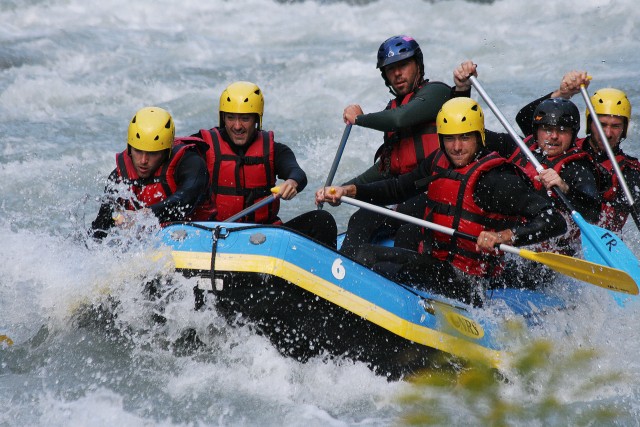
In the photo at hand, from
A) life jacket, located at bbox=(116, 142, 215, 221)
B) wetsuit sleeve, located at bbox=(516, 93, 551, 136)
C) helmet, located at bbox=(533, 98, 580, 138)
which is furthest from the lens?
wetsuit sleeve, located at bbox=(516, 93, 551, 136)

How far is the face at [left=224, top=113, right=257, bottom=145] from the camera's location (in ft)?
16.5

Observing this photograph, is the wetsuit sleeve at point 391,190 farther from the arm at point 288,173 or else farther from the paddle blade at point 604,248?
the paddle blade at point 604,248

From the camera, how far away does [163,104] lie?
1219cm

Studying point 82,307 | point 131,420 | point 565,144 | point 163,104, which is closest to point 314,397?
point 131,420

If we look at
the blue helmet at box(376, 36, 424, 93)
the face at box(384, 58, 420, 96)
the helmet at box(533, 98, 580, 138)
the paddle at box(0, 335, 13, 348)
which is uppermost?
the blue helmet at box(376, 36, 424, 93)

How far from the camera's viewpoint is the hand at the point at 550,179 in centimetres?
464

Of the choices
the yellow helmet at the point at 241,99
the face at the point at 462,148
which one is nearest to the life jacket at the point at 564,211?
the face at the point at 462,148

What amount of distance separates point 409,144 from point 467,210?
0.97 metres

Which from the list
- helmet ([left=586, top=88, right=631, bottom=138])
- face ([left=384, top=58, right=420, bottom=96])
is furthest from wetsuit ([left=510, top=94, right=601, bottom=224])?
face ([left=384, top=58, right=420, bottom=96])

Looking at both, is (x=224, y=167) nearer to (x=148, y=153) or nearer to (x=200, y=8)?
(x=148, y=153)

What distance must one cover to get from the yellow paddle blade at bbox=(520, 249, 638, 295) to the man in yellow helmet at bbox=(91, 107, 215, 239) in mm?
1767

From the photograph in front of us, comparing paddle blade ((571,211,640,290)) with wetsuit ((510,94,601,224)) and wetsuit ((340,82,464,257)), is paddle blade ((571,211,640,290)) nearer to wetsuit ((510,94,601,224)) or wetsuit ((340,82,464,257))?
wetsuit ((510,94,601,224))

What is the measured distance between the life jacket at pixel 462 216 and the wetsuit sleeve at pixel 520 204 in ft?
0.16

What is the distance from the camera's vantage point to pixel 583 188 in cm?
482
